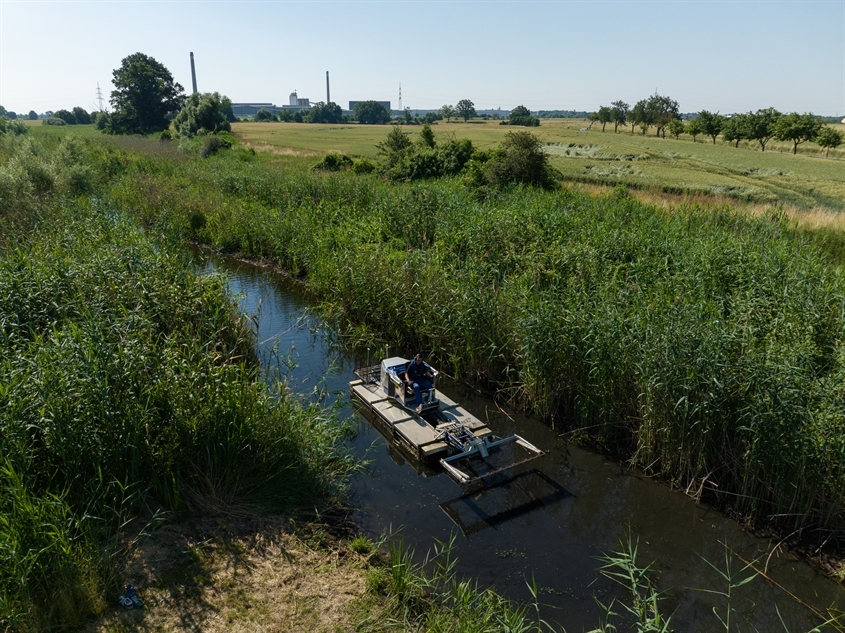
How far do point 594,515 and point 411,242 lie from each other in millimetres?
10792

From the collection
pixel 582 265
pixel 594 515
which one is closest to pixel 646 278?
pixel 582 265

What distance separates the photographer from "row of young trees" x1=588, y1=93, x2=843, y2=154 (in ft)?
163

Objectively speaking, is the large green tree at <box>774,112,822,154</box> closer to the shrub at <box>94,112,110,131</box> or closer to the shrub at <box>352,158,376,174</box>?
the shrub at <box>352,158,376,174</box>

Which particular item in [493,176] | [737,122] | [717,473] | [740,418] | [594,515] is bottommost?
[594,515]

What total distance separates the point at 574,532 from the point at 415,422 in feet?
10.5

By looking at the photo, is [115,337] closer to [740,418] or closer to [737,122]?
[740,418]

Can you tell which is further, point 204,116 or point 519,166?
point 204,116

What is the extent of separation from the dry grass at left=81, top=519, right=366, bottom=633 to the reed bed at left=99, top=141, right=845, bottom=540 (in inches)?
203

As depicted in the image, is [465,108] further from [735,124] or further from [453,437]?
[453,437]

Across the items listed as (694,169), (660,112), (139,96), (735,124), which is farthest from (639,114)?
(139,96)

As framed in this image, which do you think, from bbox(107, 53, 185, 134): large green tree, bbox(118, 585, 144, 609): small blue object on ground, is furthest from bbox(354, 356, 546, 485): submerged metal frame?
bbox(107, 53, 185, 134): large green tree

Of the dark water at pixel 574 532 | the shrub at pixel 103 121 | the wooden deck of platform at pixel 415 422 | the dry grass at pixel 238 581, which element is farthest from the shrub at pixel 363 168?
the shrub at pixel 103 121

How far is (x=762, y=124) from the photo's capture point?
Answer: 53.3 metres

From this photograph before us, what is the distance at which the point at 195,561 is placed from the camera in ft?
20.6
